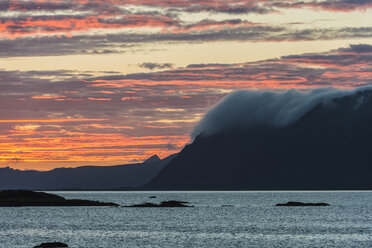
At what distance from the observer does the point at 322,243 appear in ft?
347

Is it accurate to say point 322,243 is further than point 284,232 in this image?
No

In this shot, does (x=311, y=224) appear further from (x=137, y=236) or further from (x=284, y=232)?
(x=137, y=236)

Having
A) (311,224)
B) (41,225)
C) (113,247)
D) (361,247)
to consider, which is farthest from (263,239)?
(41,225)

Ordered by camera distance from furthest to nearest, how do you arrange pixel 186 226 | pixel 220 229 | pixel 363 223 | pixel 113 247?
pixel 363 223
pixel 186 226
pixel 220 229
pixel 113 247

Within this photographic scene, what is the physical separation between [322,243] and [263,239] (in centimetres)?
1078

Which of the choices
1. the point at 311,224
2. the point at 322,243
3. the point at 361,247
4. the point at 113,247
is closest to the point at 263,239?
the point at 322,243

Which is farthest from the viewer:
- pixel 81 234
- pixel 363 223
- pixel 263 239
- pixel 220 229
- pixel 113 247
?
pixel 363 223

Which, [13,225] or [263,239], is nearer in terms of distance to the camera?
[263,239]

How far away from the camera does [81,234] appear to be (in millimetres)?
120875

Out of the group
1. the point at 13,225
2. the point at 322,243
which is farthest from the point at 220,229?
the point at 13,225

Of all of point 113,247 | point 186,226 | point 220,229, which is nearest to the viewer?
point 113,247

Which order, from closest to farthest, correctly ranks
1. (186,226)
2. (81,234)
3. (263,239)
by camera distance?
1. (263,239)
2. (81,234)
3. (186,226)

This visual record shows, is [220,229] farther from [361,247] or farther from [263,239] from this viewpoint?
[361,247]

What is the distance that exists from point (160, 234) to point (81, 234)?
14.0 metres
